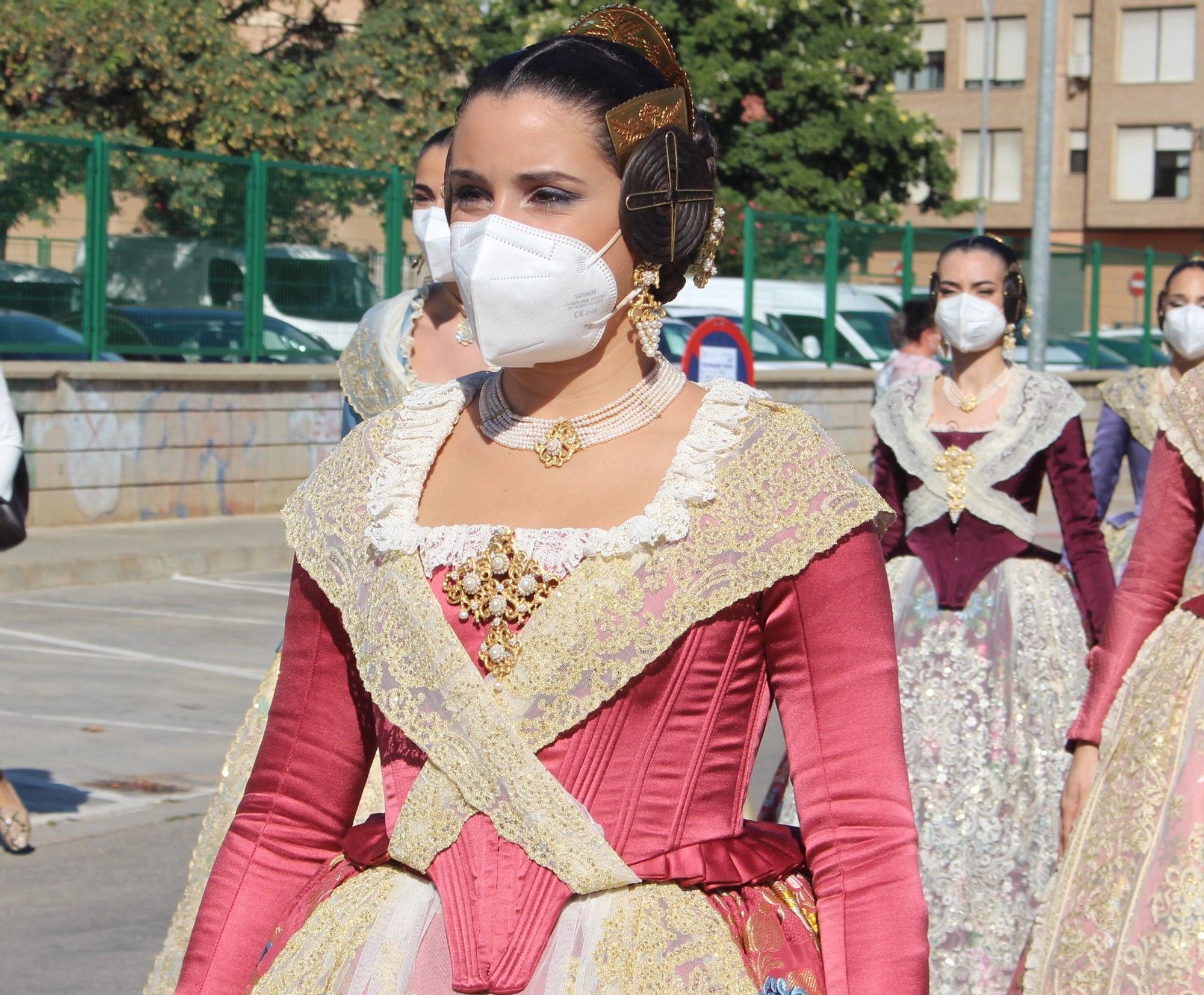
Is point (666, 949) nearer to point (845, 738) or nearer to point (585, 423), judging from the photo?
point (845, 738)

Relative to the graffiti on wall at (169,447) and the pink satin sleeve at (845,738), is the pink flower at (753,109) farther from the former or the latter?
the pink satin sleeve at (845,738)

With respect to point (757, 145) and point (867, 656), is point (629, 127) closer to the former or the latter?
point (867, 656)

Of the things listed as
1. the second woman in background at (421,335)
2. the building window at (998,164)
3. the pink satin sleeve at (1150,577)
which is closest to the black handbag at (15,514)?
the second woman in background at (421,335)

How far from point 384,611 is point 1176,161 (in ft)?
164

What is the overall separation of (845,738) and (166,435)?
44.8ft

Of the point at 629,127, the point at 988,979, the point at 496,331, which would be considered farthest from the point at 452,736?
the point at 988,979

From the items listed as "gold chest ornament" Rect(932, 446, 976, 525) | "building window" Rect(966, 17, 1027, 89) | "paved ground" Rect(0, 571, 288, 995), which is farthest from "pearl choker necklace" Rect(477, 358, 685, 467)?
"building window" Rect(966, 17, 1027, 89)

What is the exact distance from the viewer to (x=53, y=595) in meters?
12.6

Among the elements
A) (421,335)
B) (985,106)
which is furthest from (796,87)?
(421,335)

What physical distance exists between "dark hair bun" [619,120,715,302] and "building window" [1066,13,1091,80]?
50.7 meters

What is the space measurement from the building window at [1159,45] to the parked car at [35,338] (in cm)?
3978

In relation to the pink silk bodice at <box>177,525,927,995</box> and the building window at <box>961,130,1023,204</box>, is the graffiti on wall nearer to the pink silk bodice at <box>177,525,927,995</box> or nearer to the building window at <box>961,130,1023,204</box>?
the pink silk bodice at <box>177,525,927,995</box>

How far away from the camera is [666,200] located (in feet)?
7.14

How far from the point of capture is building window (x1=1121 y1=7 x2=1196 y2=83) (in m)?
49.3
